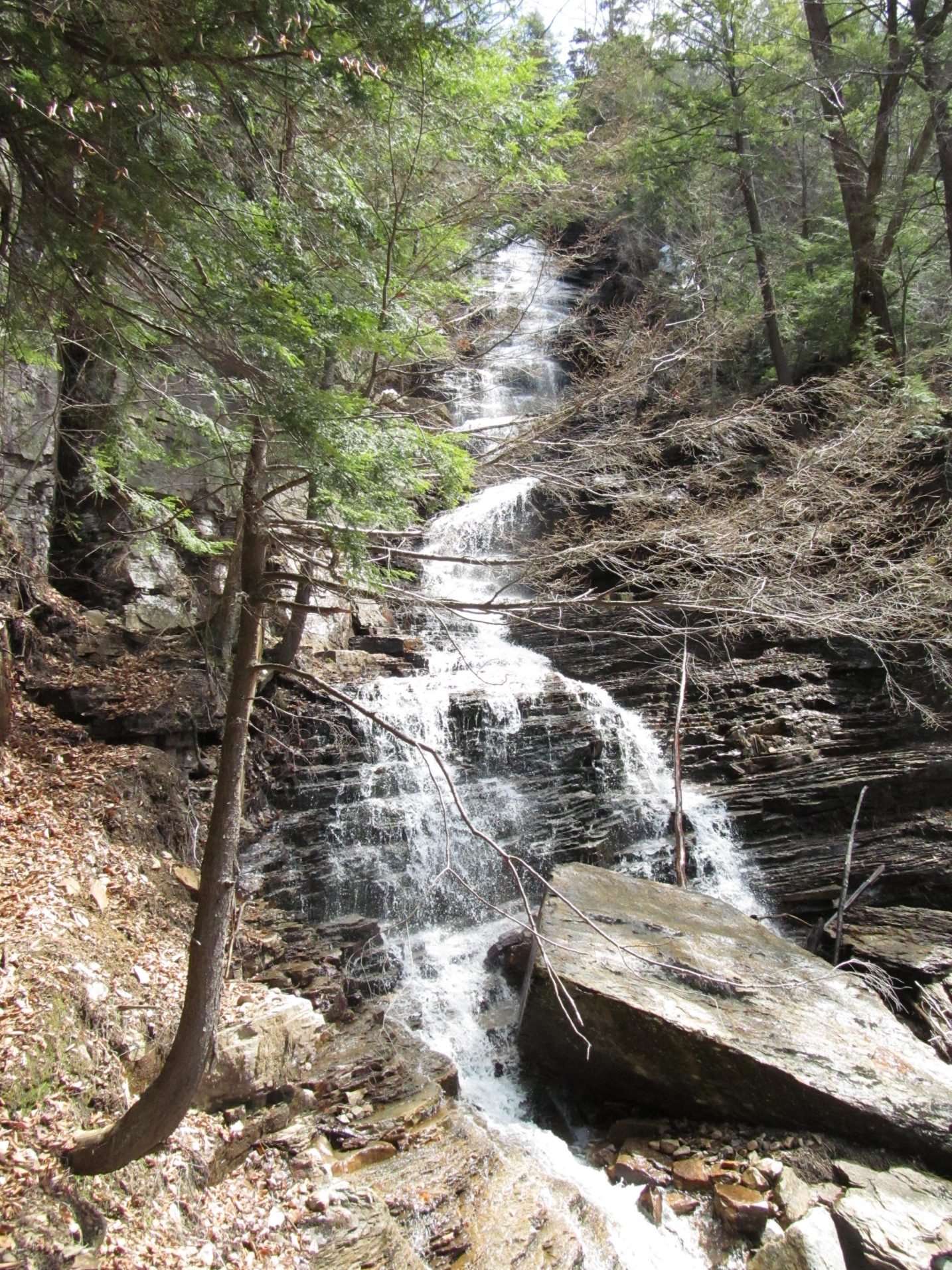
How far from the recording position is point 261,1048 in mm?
4945

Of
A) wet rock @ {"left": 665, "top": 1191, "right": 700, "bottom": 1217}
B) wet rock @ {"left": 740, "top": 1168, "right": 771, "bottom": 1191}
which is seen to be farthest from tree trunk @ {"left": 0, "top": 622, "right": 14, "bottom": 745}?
wet rock @ {"left": 740, "top": 1168, "right": 771, "bottom": 1191}

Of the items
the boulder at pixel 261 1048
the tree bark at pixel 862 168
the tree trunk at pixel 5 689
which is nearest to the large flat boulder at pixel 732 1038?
the boulder at pixel 261 1048

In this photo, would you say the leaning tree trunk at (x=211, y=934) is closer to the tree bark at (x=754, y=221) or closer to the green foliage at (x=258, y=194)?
the green foliage at (x=258, y=194)

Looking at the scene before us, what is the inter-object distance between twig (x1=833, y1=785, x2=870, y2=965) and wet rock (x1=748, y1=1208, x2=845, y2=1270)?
3.45 m

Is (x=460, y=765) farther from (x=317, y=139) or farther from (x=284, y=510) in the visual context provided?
(x=317, y=139)

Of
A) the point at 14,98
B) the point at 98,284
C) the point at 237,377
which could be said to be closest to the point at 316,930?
the point at 237,377

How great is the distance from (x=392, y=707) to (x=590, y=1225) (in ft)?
20.1

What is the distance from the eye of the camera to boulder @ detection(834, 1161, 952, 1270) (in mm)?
3861

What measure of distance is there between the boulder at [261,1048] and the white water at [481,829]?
118cm

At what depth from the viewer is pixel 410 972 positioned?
7.23 metres

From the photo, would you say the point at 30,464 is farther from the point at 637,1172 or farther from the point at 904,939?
the point at 904,939

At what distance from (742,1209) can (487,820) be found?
4870 mm

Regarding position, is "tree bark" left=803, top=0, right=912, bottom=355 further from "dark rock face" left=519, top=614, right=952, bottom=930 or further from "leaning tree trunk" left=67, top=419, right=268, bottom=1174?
"leaning tree trunk" left=67, top=419, right=268, bottom=1174

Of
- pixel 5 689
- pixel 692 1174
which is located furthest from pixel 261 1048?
pixel 5 689
